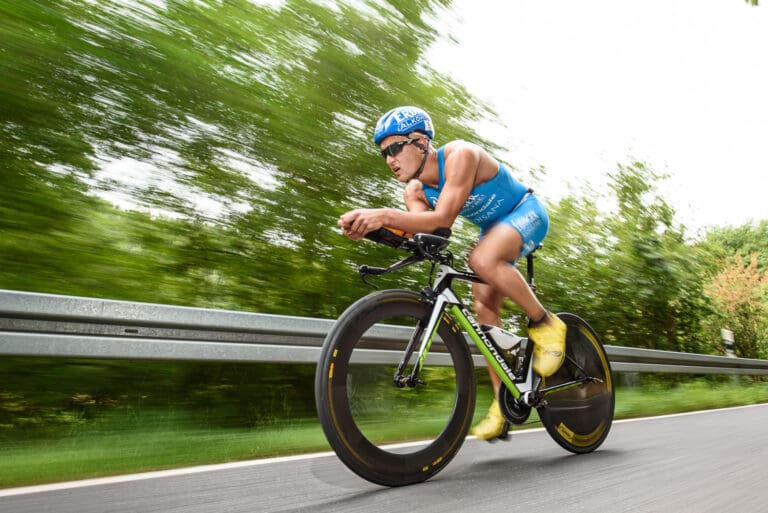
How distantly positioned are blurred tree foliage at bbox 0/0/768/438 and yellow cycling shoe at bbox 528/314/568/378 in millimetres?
2005

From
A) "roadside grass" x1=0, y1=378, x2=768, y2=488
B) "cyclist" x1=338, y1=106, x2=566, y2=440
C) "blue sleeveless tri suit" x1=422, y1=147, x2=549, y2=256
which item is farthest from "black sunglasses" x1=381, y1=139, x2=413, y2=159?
"roadside grass" x1=0, y1=378, x2=768, y2=488

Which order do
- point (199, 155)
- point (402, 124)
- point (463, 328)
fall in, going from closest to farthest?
1. point (402, 124)
2. point (463, 328)
3. point (199, 155)

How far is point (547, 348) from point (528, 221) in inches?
27.4

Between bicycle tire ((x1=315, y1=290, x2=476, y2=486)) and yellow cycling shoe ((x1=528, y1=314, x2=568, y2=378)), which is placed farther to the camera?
yellow cycling shoe ((x1=528, y1=314, x2=568, y2=378))

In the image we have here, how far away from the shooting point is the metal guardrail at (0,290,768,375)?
2707mm

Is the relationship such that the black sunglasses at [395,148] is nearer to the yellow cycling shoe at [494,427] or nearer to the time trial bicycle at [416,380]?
the time trial bicycle at [416,380]

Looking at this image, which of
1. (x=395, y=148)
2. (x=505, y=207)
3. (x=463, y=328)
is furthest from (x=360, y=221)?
(x=505, y=207)

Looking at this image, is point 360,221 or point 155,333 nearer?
point 360,221

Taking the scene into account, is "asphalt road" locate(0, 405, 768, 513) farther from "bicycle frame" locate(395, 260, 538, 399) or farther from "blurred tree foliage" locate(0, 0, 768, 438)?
"blurred tree foliage" locate(0, 0, 768, 438)

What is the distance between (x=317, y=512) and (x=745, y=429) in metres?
4.46

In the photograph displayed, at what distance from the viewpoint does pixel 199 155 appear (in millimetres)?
5070

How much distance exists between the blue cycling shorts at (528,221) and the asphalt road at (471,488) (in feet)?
3.82

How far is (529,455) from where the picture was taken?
369 cm

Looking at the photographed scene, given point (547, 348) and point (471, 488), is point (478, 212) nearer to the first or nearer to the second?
point (547, 348)
